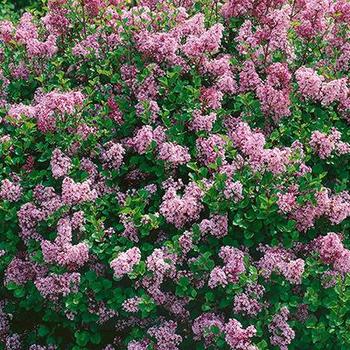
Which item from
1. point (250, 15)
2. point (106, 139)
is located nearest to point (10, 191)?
point (106, 139)

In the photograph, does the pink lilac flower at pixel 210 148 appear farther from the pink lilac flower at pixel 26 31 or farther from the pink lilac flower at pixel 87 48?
the pink lilac flower at pixel 26 31

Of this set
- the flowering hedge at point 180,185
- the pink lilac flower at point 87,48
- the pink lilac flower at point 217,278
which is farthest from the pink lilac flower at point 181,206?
the pink lilac flower at point 87,48

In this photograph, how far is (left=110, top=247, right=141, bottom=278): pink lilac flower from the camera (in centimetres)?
320

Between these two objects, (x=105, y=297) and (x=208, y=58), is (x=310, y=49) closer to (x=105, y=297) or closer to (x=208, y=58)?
(x=208, y=58)

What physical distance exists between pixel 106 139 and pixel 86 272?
732 mm

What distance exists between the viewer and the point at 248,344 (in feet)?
10.3

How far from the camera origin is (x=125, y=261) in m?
3.21

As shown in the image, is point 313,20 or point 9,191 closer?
point 9,191

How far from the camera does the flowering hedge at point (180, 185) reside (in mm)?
3303

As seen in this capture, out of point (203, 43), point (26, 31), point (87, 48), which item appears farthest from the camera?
point (26, 31)

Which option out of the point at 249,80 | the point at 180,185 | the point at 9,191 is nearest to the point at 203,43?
the point at 249,80

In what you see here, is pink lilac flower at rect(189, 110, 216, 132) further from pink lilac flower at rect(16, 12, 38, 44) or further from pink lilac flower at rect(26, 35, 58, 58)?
pink lilac flower at rect(16, 12, 38, 44)

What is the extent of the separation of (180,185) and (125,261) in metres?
0.52

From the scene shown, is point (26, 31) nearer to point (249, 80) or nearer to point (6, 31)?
point (6, 31)
